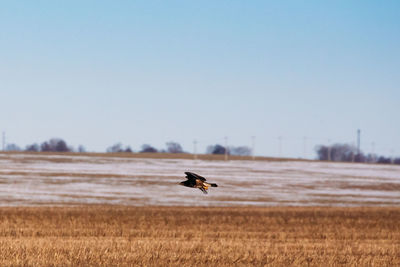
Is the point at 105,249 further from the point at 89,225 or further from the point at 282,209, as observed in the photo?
the point at 282,209

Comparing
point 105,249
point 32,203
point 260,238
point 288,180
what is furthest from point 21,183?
point 105,249

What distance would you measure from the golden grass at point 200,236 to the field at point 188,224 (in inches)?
1.2

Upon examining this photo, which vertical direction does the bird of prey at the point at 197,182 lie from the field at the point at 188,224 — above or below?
above

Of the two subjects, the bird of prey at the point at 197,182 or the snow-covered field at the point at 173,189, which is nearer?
the bird of prey at the point at 197,182

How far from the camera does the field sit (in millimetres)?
18156

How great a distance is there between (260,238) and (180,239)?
2615 mm

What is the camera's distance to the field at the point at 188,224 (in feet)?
59.6

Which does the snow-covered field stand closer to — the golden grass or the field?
the field

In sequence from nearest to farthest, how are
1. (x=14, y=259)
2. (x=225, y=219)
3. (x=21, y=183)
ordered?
(x=14, y=259) → (x=225, y=219) → (x=21, y=183)

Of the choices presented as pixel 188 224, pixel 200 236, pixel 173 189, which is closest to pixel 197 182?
pixel 200 236

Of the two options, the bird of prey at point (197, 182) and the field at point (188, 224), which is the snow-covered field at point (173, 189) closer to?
the field at point (188, 224)

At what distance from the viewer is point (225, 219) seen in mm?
30969

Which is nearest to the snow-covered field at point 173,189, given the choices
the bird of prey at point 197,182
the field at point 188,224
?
the field at point 188,224

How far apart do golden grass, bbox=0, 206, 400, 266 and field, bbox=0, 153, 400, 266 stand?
0.03m
